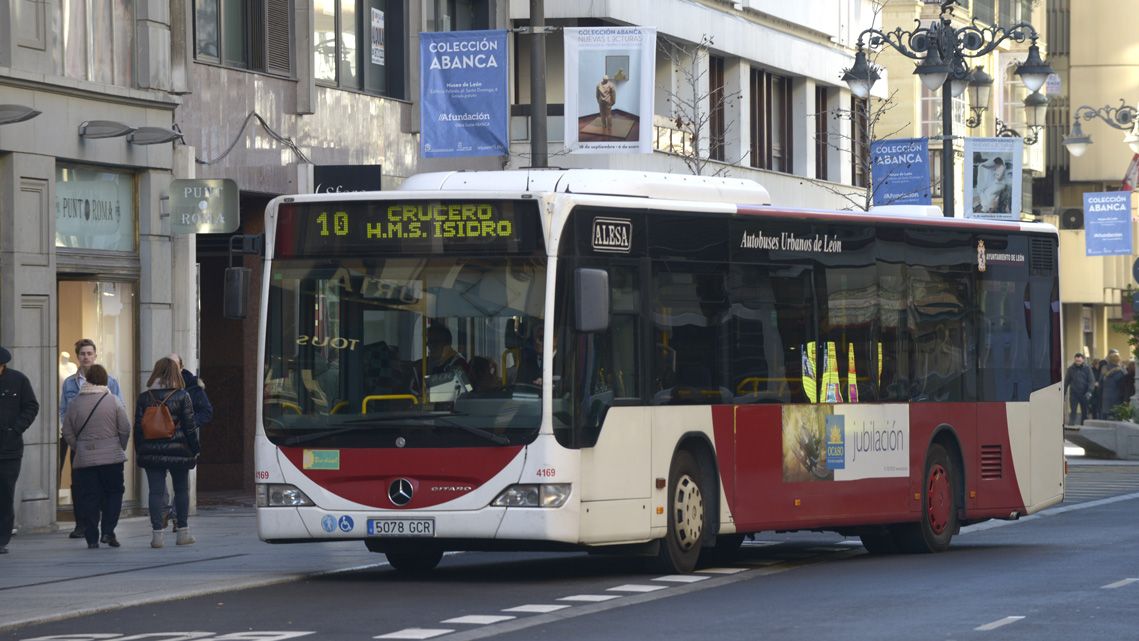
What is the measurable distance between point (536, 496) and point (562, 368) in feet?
2.89

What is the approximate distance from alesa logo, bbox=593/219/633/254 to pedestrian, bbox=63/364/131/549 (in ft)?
19.6

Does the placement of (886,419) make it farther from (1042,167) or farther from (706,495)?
(1042,167)

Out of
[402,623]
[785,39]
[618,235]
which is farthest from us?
[785,39]

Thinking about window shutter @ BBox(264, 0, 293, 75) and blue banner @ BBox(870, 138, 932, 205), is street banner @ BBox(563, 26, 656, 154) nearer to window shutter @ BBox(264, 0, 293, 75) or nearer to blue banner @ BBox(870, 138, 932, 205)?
window shutter @ BBox(264, 0, 293, 75)

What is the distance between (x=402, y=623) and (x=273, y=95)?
16.0m

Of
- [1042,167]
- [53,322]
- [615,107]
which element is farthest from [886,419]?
[1042,167]

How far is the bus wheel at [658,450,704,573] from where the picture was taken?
17.6 m

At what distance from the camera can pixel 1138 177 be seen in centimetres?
4972

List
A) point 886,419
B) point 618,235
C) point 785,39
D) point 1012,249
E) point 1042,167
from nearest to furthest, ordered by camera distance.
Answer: point 618,235 → point 886,419 → point 1012,249 → point 785,39 → point 1042,167

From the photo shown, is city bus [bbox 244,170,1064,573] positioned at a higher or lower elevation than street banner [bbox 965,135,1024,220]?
lower

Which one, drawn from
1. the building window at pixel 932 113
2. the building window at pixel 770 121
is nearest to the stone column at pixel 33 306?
the building window at pixel 770 121

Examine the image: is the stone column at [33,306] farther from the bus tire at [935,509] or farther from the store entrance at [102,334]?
the bus tire at [935,509]

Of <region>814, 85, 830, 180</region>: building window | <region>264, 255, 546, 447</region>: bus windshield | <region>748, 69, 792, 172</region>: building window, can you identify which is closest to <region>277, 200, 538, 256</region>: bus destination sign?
<region>264, 255, 546, 447</region>: bus windshield

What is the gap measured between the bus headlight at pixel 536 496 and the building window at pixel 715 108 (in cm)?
2606
